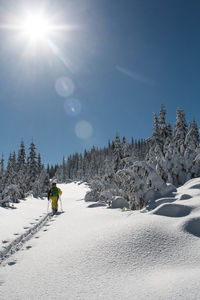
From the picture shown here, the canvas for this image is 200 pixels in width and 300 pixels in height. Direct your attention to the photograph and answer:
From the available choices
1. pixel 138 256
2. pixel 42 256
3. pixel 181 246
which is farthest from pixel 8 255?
pixel 181 246

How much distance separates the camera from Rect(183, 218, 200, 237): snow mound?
10.1ft

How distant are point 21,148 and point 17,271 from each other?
3888 cm

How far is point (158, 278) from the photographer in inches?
82.5

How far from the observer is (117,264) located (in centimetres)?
250

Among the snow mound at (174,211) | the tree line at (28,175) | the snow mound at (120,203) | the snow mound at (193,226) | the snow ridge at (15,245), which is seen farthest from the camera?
the tree line at (28,175)

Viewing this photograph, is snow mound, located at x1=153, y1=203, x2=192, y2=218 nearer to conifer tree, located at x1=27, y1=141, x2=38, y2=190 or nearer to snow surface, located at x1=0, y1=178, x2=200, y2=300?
snow surface, located at x1=0, y1=178, x2=200, y2=300

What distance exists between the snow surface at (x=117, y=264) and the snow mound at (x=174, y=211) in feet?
0.06

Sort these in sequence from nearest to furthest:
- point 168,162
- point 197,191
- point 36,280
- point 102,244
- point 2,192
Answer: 1. point 36,280
2. point 102,244
3. point 197,191
4. point 168,162
5. point 2,192

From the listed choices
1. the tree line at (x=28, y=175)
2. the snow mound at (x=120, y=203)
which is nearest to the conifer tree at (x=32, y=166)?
the tree line at (x=28, y=175)

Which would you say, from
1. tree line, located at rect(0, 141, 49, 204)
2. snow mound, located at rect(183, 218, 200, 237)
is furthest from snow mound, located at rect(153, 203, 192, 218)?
tree line, located at rect(0, 141, 49, 204)

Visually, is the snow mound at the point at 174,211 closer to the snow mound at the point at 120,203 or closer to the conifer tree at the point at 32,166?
the snow mound at the point at 120,203

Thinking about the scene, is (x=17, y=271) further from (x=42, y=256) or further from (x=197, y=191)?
(x=197, y=191)

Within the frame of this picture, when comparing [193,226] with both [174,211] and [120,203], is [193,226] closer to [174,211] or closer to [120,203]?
[174,211]

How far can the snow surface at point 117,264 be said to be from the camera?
76.1 inches
